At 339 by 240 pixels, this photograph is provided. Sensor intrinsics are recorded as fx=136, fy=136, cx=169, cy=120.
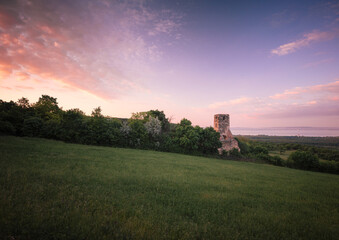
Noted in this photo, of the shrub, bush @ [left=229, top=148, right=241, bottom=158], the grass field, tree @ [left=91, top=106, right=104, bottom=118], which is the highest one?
tree @ [left=91, top=106, right=104, bottom=118]

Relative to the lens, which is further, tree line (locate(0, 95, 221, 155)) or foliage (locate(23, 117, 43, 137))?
tree line (locate(0, 95, 221, 155))

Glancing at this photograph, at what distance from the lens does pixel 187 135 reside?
31719mm

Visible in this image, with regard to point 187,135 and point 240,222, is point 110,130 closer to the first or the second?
point 187,135

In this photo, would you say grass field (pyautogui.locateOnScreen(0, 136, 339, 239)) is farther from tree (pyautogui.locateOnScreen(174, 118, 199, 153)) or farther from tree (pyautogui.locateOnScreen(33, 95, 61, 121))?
tree (pyautogui.locateOnScreen(33, 95, 61, 121))

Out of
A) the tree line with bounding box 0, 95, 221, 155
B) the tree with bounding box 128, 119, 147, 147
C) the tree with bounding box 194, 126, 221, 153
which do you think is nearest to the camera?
the tree line with bounding box 0, 95, 221, 155

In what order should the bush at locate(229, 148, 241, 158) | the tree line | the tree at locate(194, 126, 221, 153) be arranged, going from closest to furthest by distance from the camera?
the tree line → the tree at locate(194, 126, 221, 153) → the bush at locate(229, 148, 241, 158)

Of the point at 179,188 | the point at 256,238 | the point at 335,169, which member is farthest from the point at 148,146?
the point at 335,169

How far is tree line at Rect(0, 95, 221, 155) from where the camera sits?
24.8 meters

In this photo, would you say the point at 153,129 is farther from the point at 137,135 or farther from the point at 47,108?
the point at 47,108

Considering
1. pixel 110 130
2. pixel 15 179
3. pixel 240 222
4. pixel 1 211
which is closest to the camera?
pixel 1 211

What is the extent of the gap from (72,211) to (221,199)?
224 inches

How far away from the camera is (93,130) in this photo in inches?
1037

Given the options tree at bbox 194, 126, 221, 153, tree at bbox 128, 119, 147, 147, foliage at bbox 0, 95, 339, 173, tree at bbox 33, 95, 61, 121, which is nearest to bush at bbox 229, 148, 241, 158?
foliage at bbox 0, 95, 339, 173

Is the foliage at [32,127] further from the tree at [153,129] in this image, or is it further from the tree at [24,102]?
the tree at [153,129]
